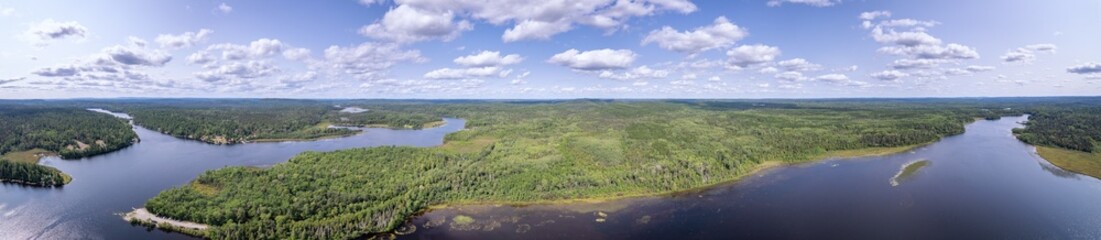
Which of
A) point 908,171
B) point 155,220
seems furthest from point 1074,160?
point 155,220

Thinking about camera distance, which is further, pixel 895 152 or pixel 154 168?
pixel 895 152

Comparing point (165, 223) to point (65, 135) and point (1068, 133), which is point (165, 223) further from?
point (1068, 133)

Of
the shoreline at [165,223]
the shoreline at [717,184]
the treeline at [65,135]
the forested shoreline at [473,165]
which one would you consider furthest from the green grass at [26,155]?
the shoreline at [717,184]

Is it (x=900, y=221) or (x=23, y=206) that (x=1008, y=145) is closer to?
(x=900, y=221)

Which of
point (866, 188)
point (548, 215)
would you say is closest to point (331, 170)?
point (548, 215)

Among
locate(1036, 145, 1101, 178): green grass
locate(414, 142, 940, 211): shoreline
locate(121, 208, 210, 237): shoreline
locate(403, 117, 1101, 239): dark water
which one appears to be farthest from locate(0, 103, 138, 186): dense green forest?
locate(1036, 145, 1101, 178): green grass

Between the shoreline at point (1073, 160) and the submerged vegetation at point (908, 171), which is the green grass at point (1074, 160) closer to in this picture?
the shoreline at point (1073, 160)
